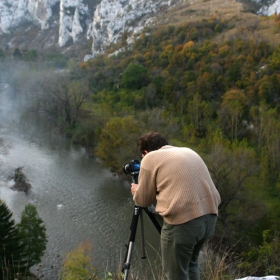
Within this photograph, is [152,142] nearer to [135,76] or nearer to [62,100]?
[62,100]

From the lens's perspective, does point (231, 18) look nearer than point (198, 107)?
No

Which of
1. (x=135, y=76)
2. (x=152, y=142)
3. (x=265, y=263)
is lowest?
(x=265, y=263)

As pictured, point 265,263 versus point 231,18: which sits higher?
point 231,18

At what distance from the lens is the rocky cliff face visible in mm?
53375

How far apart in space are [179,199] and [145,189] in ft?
0.93

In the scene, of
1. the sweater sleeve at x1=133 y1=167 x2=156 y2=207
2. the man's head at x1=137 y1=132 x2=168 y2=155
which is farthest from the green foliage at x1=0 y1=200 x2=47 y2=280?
the man's head at x1=137 y1=132 x2=168 y2=155

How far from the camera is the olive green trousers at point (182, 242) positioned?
2.48 metres

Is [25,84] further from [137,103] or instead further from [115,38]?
[115,38]

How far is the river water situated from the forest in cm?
141

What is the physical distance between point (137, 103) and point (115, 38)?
26177mm

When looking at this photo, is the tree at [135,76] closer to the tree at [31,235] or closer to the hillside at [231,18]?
the hillside at [231,18]

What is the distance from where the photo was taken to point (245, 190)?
1488 cm

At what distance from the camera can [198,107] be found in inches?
939

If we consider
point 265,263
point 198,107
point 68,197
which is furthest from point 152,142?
point 198,107
